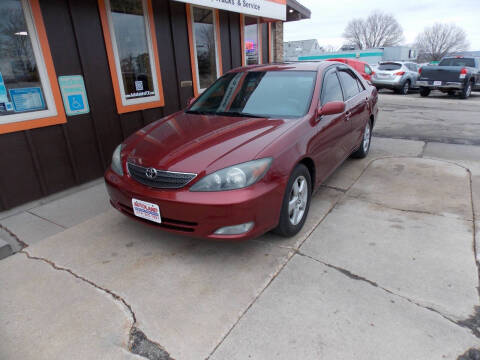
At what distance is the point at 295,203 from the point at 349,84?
7.69 feet

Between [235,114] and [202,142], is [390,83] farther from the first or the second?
[202,142]

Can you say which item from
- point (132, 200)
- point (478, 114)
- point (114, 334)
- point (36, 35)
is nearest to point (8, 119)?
point (36, 35)

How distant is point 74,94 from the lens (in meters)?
4.20

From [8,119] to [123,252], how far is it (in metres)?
2.20

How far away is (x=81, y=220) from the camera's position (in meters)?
Result: 3.52

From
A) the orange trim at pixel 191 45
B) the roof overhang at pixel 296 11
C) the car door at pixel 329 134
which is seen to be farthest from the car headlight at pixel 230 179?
the roof overhang at pixel 296 11

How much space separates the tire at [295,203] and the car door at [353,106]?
1246 mm

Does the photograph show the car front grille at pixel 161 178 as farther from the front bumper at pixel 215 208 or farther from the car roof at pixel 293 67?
the car roof at pixel 293 67

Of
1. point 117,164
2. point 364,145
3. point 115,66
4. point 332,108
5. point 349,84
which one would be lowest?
point 364,145

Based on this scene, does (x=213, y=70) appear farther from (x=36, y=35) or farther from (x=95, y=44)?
(x=36, y=35)

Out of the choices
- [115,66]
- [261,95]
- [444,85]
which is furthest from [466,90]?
[115,66]

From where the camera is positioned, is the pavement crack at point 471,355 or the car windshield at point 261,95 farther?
the car windshield at point 261,95

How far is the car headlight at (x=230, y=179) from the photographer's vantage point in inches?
92.4

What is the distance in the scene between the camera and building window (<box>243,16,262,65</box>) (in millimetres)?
7816
